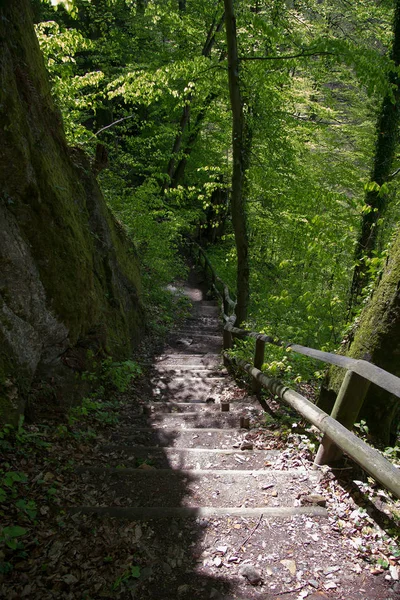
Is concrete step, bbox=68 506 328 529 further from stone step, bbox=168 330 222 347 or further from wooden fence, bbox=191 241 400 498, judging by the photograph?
stone step, bbox=168 330 222 347

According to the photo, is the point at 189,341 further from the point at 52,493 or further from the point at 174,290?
the point at 52,493

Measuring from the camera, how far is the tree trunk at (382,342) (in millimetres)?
3488

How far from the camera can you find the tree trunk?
3.49 meters

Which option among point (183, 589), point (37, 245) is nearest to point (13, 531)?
point (183, 589)

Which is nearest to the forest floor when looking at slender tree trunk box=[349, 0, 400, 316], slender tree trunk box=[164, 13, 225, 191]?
slender tree trunk box=[349, 0, 400, 316]

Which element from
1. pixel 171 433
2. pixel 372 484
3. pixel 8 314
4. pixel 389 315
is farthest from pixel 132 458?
pixel 389 315

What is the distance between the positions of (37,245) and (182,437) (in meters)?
3.04

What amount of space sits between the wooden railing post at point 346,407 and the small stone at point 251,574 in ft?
4.18

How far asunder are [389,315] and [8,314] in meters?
3.74

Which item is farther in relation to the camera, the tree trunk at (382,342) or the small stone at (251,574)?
the tree trunk at (382,342)

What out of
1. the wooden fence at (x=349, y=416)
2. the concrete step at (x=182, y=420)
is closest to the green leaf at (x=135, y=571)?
the wooden fence at (x=349, y=416)

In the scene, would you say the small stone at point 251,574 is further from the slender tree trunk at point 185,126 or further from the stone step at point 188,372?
the slender tree trunk at point 185,126

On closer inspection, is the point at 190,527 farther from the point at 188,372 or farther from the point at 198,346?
the point at 198,346

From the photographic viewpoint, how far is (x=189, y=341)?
37.4 ft
